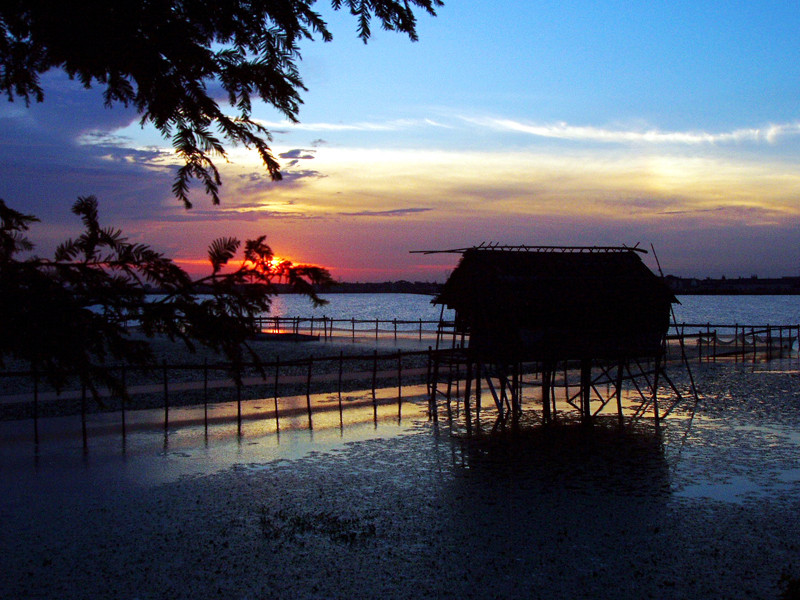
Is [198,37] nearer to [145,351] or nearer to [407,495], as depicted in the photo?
[145,351]

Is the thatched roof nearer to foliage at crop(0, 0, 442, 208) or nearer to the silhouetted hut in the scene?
the silhouetted hut

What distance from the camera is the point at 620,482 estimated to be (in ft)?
38.7

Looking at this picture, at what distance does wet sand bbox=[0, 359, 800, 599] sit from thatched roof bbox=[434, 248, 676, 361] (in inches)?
119

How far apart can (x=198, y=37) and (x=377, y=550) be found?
6741 millimetres

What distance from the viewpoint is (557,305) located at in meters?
18.1

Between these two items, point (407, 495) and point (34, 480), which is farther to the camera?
point (34, 480)

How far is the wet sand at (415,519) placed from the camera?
7.60 meters

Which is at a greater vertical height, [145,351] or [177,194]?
[177,194]

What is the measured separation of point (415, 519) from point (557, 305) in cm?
955

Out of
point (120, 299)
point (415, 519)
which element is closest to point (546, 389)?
point (415, 519)

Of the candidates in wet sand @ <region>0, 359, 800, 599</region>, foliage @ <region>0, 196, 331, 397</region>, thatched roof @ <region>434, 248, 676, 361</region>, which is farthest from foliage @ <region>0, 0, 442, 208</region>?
thatched roof @ <region>434, 248, 676, 361</region>

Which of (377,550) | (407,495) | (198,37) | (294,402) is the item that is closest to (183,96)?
(198,37)

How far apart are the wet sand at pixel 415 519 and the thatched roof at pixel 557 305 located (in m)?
Answer: 3.01

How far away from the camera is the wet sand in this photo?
7.60 meters
